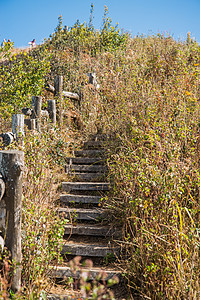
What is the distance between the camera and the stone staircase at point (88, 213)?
163 inches

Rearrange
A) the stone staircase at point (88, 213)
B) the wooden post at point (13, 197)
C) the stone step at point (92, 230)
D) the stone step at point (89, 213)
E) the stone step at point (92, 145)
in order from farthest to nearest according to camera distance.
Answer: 1. the stone step at point (92, 145)
2. the stone step at point (89, 213)
3. the stone step at point (92, 230)
4. the stone staircase at point (88, 213)
5. the wooden post at point (13, 197)

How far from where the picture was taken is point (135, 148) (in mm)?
5473

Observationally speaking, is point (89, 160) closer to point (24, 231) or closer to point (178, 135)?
point (178, 135)

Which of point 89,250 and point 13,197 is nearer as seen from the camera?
point 13,197

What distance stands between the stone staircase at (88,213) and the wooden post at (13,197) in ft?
2.28

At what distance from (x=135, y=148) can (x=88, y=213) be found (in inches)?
58.0

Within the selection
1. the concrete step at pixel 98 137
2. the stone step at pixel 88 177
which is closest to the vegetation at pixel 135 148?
the concrete step at pixel 98 137

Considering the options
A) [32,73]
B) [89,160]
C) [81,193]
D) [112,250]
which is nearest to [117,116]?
[89,160]

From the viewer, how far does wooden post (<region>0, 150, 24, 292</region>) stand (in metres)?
2.79

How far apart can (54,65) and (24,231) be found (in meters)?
9.04

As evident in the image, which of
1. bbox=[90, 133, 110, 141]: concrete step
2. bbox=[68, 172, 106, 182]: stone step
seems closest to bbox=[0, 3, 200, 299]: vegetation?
bbox=[90, 133, 110, 141]: concrete step

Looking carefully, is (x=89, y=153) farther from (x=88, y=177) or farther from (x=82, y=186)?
(x=82, y=186)

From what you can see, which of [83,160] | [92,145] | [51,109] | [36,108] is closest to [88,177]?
[83,160]

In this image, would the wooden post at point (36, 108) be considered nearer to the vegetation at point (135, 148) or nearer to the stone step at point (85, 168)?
the vegetation at point (135, 148)
